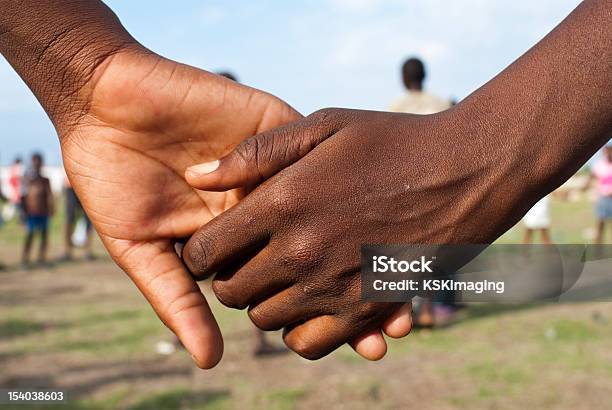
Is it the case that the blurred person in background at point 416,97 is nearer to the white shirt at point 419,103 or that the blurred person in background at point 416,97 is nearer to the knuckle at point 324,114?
the white shirt at point 419,103

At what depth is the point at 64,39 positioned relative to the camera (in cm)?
192

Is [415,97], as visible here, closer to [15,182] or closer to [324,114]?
[324,114]

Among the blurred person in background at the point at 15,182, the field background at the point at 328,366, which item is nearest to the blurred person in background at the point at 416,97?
the field background at the point at 328,366

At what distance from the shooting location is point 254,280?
1.83 metres

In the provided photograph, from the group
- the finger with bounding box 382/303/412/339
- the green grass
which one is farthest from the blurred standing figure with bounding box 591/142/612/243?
the finger with bounding box 382/303/412/339

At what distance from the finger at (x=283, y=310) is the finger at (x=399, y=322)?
0.70 ft

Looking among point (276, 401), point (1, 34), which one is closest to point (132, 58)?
point (1, 34)

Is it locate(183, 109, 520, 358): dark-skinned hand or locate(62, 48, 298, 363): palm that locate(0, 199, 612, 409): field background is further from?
locate(183, 109, 520, 358): dark-skinned hand

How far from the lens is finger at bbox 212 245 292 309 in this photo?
1797 mm

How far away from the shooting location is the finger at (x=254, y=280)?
1.80 m

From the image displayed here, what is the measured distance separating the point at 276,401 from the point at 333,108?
351 cm

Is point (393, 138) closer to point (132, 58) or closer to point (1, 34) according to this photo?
point (132, 58)

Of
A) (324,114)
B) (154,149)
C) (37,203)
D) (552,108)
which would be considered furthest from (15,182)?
(552,108)

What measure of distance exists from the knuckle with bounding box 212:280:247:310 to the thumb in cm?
28
